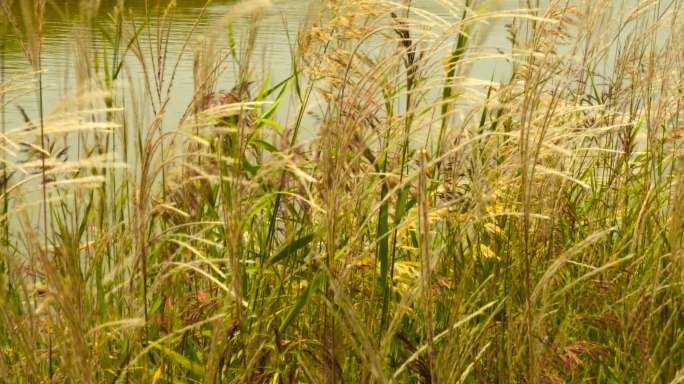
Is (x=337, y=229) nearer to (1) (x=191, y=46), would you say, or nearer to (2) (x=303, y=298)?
(2) (x=303, y=298)

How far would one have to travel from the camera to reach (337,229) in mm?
1358

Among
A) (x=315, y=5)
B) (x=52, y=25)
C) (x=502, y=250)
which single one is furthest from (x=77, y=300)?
(x=52, y=25)

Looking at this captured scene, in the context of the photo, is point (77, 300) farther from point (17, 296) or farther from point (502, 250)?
point (502, 250)

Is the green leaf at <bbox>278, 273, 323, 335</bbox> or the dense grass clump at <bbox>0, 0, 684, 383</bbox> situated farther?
the green leaf at <bbox>278, 273, 323, 335</bbox>

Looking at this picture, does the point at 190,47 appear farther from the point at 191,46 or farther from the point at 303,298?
the point at 303,298

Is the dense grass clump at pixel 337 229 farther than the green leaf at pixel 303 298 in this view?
No

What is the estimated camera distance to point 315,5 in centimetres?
174

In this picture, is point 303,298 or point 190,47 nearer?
point 303,298

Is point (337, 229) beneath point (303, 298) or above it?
above

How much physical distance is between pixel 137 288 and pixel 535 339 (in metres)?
0.57

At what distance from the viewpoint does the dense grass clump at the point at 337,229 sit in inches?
44.9

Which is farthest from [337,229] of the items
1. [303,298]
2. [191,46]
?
[191,46]

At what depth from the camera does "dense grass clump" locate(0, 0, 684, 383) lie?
1.14 m

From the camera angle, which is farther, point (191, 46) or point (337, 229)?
point (191, 46)
